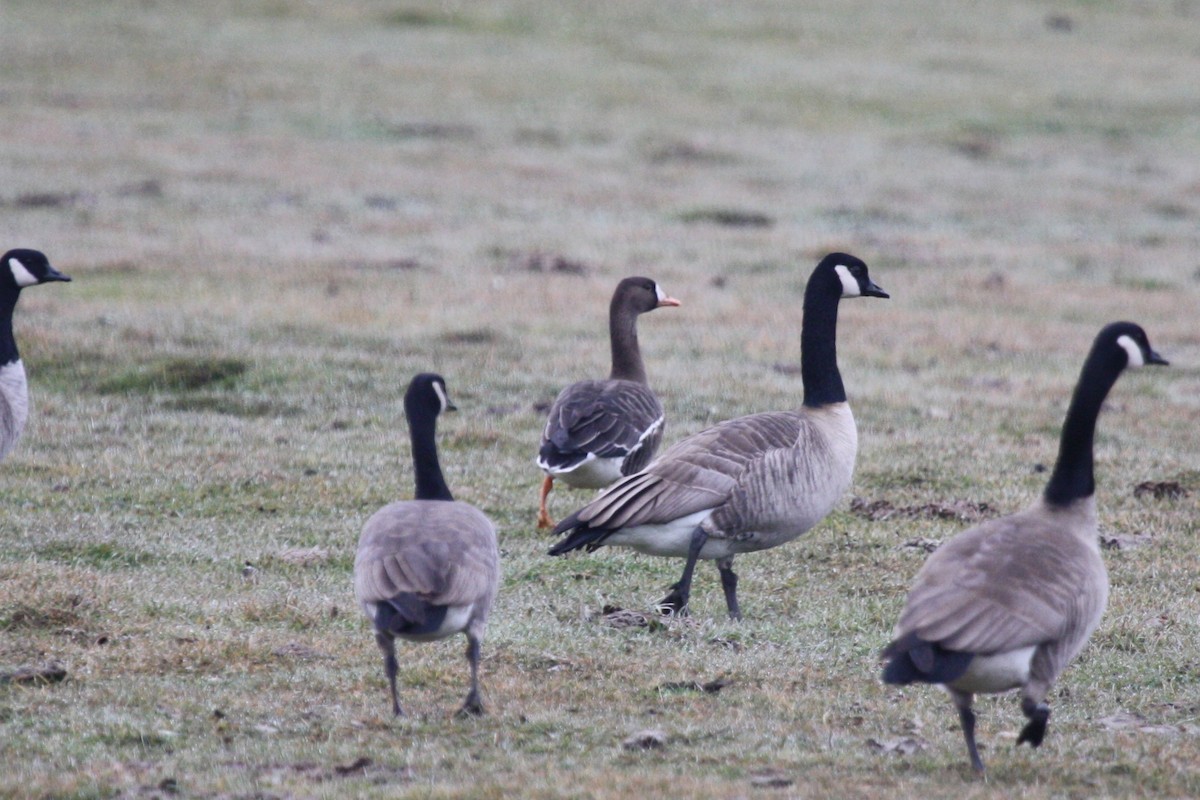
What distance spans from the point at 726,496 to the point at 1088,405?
95.1 inches

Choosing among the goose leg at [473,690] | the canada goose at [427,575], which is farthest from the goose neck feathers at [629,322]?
the goose leg at [473,690]

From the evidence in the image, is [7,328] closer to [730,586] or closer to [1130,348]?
[730,586]

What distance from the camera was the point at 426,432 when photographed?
7934 mm

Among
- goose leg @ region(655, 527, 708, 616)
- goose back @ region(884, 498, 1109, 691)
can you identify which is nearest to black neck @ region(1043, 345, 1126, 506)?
goose back @ region(884, 498, 1109, 691)

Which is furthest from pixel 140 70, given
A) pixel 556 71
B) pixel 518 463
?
pixel 518 463

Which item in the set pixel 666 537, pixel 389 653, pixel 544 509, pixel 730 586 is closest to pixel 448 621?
pixel 389 653

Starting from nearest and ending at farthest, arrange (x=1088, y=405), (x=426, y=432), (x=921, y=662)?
(x=921, y=662)
(x=1088, y=405)
(x=426, y=432)

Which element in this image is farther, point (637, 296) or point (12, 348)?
point (637, 296)

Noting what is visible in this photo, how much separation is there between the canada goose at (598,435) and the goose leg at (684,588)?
185cm

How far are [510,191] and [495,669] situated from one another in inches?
859

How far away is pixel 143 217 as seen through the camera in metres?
24.6

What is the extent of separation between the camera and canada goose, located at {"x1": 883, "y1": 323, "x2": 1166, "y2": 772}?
590 centimetres

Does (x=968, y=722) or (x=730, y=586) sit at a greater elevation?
(x=968, y=722)

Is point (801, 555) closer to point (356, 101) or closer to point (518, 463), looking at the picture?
point (518, 463)
